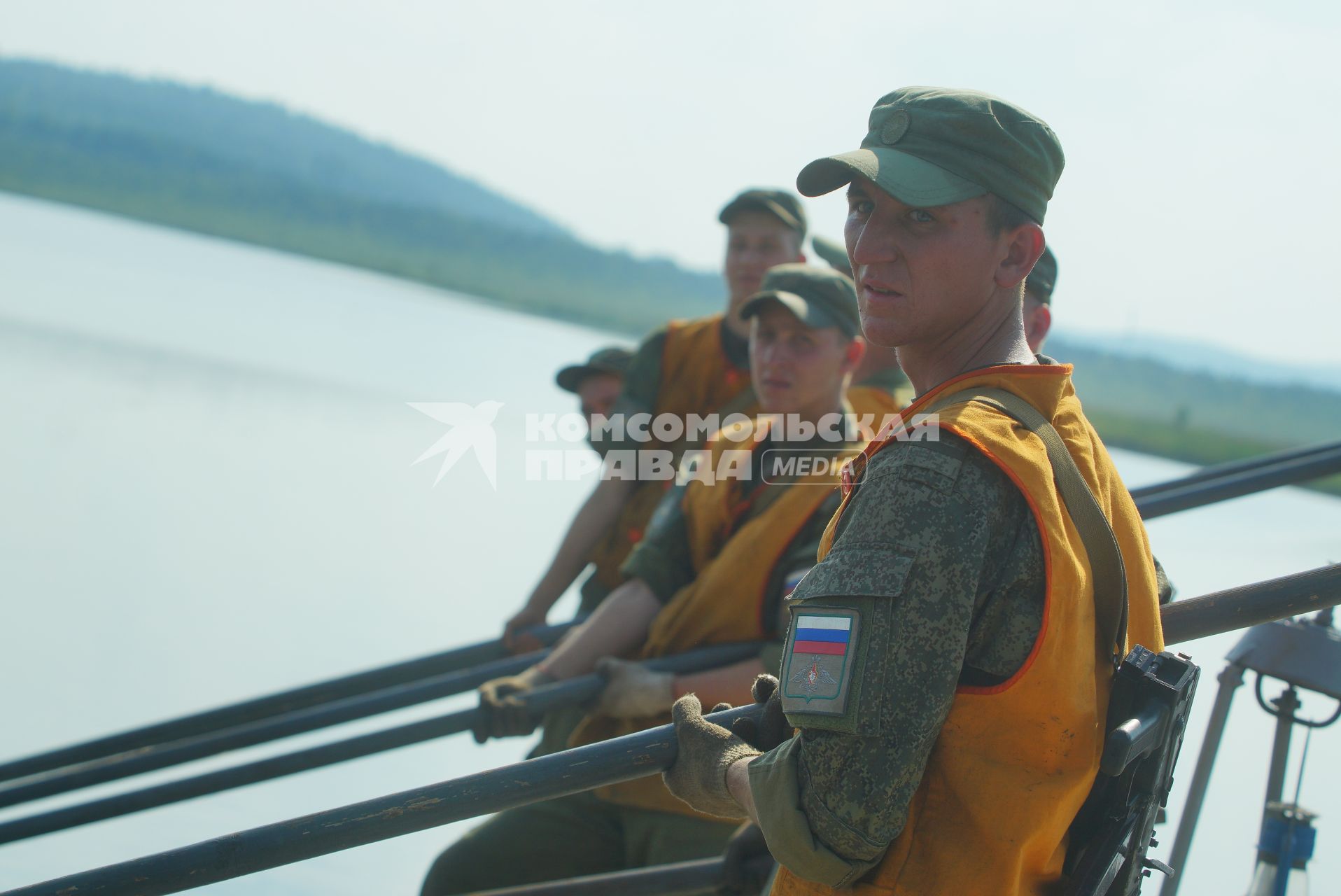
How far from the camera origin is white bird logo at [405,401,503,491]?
9227 millimetres

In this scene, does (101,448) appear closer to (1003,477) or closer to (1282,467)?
(1282,467)

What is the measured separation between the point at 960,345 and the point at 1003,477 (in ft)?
0.77

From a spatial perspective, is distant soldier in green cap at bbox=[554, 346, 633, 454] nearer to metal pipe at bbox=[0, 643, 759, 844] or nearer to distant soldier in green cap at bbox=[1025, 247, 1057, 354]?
metal pipe at bbox=[0, 643, 759, 844]

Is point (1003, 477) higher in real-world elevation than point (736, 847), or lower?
higher

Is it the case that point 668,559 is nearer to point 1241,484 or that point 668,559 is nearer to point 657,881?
point 657,881

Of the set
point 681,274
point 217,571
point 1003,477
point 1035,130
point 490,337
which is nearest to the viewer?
point 1003,477

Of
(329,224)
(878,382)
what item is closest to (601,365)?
(878,382)

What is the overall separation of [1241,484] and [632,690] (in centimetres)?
127

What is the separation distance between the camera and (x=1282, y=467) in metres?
2.48

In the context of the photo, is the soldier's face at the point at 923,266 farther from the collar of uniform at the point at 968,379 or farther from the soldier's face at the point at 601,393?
the soldier's face at the point at 601,393

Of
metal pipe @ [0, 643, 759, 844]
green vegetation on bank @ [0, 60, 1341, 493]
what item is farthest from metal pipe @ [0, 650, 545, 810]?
green vegetation on bank @ [0, 60, 1341, 493]

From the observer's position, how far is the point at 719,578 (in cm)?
248

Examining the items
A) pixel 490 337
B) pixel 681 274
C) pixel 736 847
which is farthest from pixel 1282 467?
pixel 681 274

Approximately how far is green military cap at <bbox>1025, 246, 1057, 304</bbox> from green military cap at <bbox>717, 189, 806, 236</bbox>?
45.2 inches
